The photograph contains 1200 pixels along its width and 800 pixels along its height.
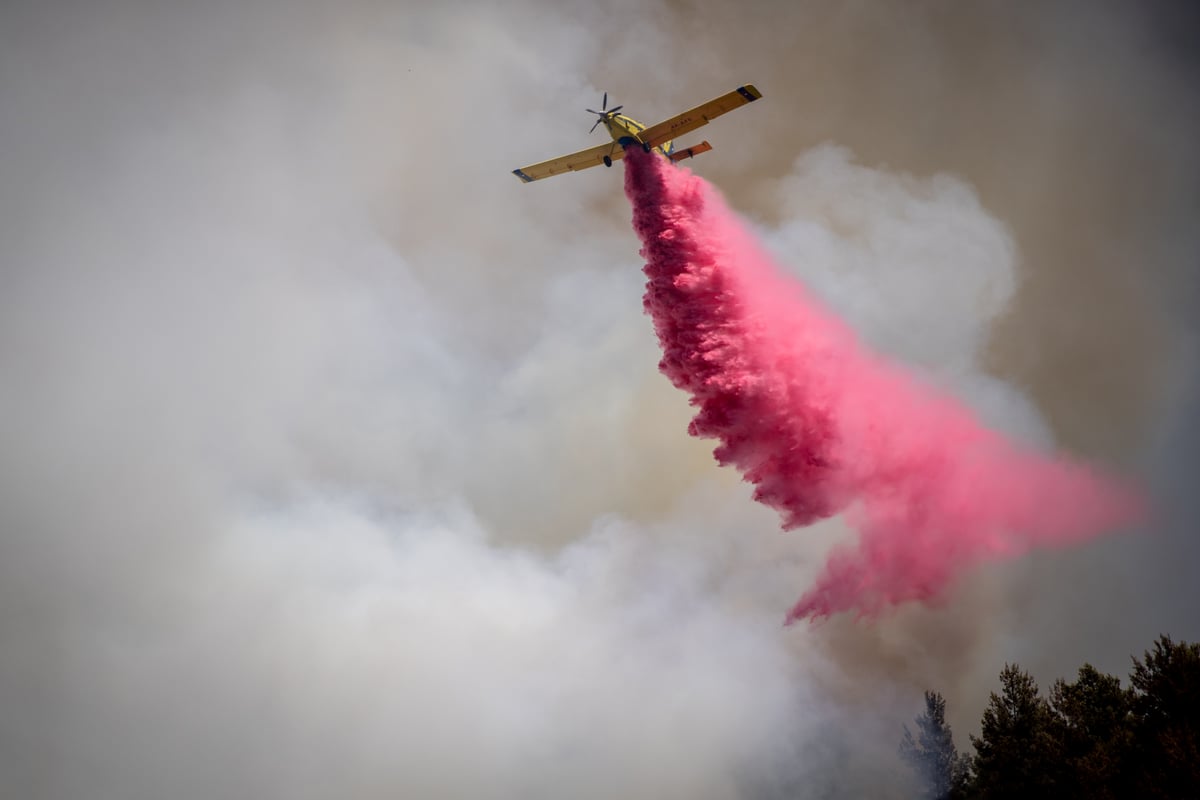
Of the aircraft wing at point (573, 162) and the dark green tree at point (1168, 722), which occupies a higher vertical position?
the aircraft wing at point (573, 162)

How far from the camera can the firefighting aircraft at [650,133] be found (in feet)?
165

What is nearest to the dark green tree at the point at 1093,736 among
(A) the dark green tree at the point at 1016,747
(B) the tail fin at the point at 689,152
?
(A) the dark green tree at the point at 1016,747

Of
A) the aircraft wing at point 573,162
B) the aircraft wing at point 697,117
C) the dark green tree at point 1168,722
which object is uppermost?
the aircraft wing at point 573,162

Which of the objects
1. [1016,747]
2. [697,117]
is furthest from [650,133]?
[1016,747]

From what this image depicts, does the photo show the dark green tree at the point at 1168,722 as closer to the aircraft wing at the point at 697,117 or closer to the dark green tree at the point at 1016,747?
the dark green tree at the point at 1016,747

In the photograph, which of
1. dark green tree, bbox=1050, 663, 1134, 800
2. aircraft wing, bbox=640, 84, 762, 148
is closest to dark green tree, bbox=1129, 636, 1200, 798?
dark green tree, bbox=1050, 663, 1134, 800

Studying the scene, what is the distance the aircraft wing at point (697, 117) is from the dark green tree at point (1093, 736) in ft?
140

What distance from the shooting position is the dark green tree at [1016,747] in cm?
5175

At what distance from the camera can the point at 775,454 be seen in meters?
54.6

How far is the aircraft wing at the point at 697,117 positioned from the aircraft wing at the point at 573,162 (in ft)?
8.24

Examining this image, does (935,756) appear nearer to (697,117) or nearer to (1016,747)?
(1016,747)

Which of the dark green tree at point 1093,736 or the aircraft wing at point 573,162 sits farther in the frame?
the aircraft wing at point 573,162

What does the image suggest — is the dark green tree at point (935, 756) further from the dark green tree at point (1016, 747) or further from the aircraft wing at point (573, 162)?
the aircraft wing at point (573, 162)

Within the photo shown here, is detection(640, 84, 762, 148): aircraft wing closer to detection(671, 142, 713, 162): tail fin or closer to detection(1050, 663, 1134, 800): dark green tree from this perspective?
detection(671, 142, 713, 162): tail fin
